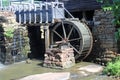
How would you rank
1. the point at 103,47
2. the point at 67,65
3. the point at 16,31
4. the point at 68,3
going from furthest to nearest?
the point at 68,3
the point at 16,31
the point at 103,47
the point at 67,65

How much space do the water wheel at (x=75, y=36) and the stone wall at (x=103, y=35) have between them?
0.54m

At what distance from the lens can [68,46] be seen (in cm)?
1432

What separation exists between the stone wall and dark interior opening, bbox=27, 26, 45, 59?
3.69m

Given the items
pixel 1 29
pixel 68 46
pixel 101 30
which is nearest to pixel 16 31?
pixel 1 29

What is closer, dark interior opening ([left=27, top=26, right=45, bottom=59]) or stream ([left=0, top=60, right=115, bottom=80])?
stream ([left=0, top=60, right=115, bottom=80])

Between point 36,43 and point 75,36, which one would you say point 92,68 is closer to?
point 75,36

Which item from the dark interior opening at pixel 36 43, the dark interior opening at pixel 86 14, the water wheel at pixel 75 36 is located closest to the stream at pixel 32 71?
the water wheel at pixel 75 36

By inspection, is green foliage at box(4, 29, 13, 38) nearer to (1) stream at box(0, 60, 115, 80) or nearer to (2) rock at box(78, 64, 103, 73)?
(1) stream at box(0, 60, 115, 80)

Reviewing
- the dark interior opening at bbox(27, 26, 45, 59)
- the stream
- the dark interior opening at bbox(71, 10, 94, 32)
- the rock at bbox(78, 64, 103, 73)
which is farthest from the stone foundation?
the dark interior opening at bbox(27, 26, 45, 59)

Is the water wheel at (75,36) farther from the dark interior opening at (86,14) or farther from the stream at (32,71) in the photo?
the dark interior opening at (86,14)

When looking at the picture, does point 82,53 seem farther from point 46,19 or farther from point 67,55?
point 46,19

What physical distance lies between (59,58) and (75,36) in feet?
10.5

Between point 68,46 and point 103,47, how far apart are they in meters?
1.73

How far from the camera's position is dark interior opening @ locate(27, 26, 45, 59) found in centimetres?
1703
